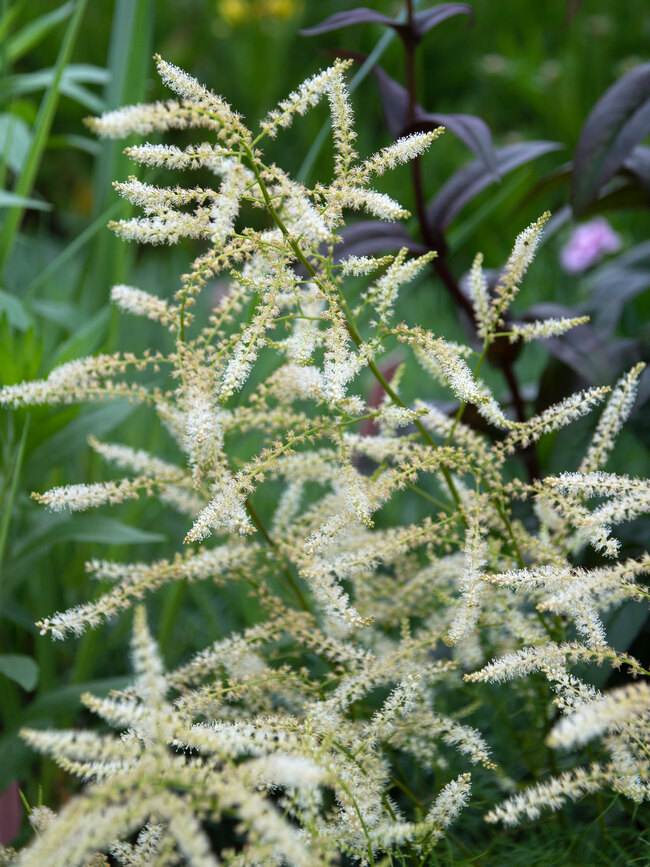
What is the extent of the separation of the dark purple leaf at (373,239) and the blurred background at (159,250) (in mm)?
133

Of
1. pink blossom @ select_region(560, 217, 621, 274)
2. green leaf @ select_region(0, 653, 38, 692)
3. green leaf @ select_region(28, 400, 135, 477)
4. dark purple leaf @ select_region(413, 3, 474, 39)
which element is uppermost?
dark purple leaf @ select_region(413, 3, 474, 39)

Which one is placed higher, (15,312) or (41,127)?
(41,127)

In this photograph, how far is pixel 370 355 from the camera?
0.83 meters

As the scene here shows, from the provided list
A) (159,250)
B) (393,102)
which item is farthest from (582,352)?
(159,250)

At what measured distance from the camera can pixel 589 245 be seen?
2.84 m

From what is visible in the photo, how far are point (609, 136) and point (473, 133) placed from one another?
0.69ft

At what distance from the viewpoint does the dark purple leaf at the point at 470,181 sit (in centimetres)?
137

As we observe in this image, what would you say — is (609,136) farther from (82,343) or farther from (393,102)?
(82,343)

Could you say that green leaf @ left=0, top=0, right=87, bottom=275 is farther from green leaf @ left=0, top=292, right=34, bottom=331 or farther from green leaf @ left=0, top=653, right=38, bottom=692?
green leaf @ left=0, top=653, right=38, bottom=692

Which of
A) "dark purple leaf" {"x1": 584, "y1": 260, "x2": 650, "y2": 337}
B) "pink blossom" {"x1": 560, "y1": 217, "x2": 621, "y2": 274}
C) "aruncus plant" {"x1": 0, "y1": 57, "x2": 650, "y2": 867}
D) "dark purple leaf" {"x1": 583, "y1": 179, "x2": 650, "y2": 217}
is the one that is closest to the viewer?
"aruncus plant" {"x1": 0, "y1": 57, "x2": 650, "y2": 867}

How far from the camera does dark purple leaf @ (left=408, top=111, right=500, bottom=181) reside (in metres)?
1.15

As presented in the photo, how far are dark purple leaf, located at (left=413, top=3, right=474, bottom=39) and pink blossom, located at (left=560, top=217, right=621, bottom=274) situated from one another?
5.51ft

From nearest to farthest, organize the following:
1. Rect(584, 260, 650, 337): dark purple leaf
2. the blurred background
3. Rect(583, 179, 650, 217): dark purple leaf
→ the blurred background < Rect(583, 179, 650, 217): dark purple leaf < Rect(584, 260, 650, 337): dark purple leaf

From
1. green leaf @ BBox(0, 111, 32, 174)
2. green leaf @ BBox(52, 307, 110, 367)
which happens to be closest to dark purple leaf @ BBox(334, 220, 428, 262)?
green leaf @ BBox(52, 307, 110, 367)
